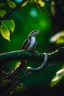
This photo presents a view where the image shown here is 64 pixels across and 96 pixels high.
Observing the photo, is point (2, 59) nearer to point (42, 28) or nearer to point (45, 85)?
point (45, 85)

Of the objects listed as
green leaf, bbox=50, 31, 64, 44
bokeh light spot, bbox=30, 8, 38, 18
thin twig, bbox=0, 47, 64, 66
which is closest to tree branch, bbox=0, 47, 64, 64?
thin twig, bbox=0, 47, 64, 66

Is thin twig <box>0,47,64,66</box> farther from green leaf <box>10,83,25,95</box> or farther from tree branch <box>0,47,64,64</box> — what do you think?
green leaf <box>10,83,25,95</box>

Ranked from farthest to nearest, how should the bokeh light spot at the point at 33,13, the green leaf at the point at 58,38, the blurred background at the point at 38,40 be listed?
the bokeh light spot at the point at 33,13
the blurred background at the point at 38,40
the green leaf at the point at 58,38

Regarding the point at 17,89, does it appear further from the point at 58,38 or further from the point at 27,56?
the point at 58,38

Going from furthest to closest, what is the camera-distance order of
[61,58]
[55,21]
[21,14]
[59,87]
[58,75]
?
[21,14], [59,87], [55,21], [61,58], [58,75]

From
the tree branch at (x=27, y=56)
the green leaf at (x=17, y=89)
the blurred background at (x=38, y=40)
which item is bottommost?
the blurred background at (x=38, y=40)

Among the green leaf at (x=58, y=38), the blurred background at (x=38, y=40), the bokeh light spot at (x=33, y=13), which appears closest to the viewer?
the green leaf at (x=58, y=38)

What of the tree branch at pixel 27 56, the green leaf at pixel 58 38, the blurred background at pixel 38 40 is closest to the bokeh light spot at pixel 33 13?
the blurred background at pixel 38 40

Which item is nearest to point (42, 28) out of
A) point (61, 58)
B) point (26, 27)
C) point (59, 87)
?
point (26, 27)

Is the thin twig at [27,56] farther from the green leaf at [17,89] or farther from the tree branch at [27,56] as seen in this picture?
the green leaf at [17,89]

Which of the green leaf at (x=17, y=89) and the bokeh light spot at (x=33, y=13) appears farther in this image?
the bokeh light spot at (x=33, y=13)

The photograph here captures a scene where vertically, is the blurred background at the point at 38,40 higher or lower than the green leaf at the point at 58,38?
lower

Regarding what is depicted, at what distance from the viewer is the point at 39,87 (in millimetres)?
7770

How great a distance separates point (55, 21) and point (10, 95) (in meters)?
4.80
